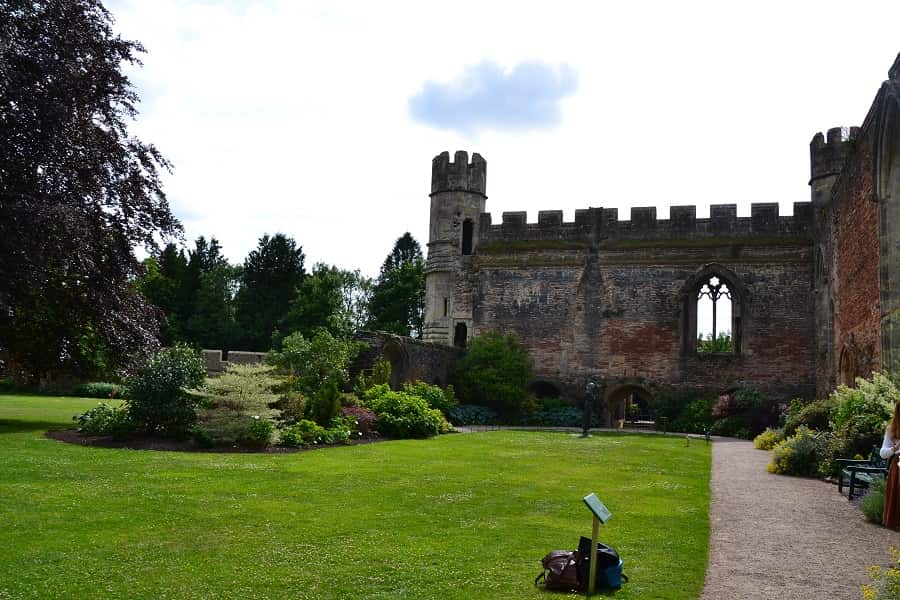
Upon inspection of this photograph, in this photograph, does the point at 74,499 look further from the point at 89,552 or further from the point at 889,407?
the point at 889,407

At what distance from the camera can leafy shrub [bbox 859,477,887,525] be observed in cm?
812

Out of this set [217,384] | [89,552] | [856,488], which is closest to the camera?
[89,552]

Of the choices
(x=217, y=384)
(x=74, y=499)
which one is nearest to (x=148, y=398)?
(x=217, y=384)

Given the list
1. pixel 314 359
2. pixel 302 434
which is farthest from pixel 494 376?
pixel 302 434

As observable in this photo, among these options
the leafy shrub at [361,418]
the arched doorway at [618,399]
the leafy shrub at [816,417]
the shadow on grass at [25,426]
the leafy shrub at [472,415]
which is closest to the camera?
the shadow on grass at [25,426]

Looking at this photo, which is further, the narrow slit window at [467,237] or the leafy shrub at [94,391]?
the leafy shrub at [94,391]

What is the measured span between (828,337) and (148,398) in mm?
19796

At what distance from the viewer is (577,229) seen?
96.2ft

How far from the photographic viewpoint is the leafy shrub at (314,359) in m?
19.1

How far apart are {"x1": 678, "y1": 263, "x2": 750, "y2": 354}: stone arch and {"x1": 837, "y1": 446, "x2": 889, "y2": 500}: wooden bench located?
16846mm

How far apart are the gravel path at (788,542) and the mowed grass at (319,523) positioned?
0.23 meters

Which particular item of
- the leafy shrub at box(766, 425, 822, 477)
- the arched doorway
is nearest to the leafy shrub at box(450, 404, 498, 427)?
the arched doorway

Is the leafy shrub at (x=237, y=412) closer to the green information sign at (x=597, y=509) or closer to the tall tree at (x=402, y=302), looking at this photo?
the green information sign at (x=597, y=509)

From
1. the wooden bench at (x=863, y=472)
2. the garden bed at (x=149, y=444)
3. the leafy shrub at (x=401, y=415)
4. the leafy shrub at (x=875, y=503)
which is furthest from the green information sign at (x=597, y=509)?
the leafy shrub at (x=401, y=415)
